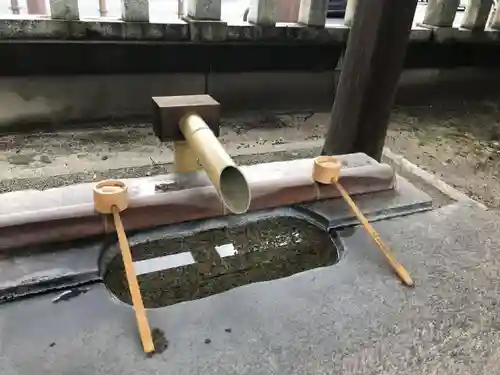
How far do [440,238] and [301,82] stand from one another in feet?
8.66

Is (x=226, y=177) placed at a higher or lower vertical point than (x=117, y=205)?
higher

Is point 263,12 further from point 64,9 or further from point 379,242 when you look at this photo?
point 379,242

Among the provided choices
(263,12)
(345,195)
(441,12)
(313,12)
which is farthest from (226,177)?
(441,12)

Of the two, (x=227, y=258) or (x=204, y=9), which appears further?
(x=204, y=9)

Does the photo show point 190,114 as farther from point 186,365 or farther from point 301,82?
point 301,82

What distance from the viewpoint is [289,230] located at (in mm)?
1469

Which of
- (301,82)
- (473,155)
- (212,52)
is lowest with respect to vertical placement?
(473,155)

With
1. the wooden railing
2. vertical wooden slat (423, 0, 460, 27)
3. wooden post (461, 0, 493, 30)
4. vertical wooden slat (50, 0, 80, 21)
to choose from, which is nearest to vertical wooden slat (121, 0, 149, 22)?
the wooden railing

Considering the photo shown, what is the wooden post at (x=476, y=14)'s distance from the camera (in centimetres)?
399

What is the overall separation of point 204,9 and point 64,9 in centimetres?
88

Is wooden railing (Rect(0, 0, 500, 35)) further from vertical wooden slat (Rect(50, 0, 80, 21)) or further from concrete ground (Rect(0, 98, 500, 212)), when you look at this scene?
concrete ground (Rect(0, 98, 500, 212))

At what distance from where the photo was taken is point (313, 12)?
341 centimetres

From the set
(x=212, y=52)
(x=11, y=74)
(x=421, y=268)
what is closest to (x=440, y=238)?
(x=421, y=268)

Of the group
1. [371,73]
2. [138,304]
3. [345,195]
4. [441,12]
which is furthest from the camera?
[441,12]
